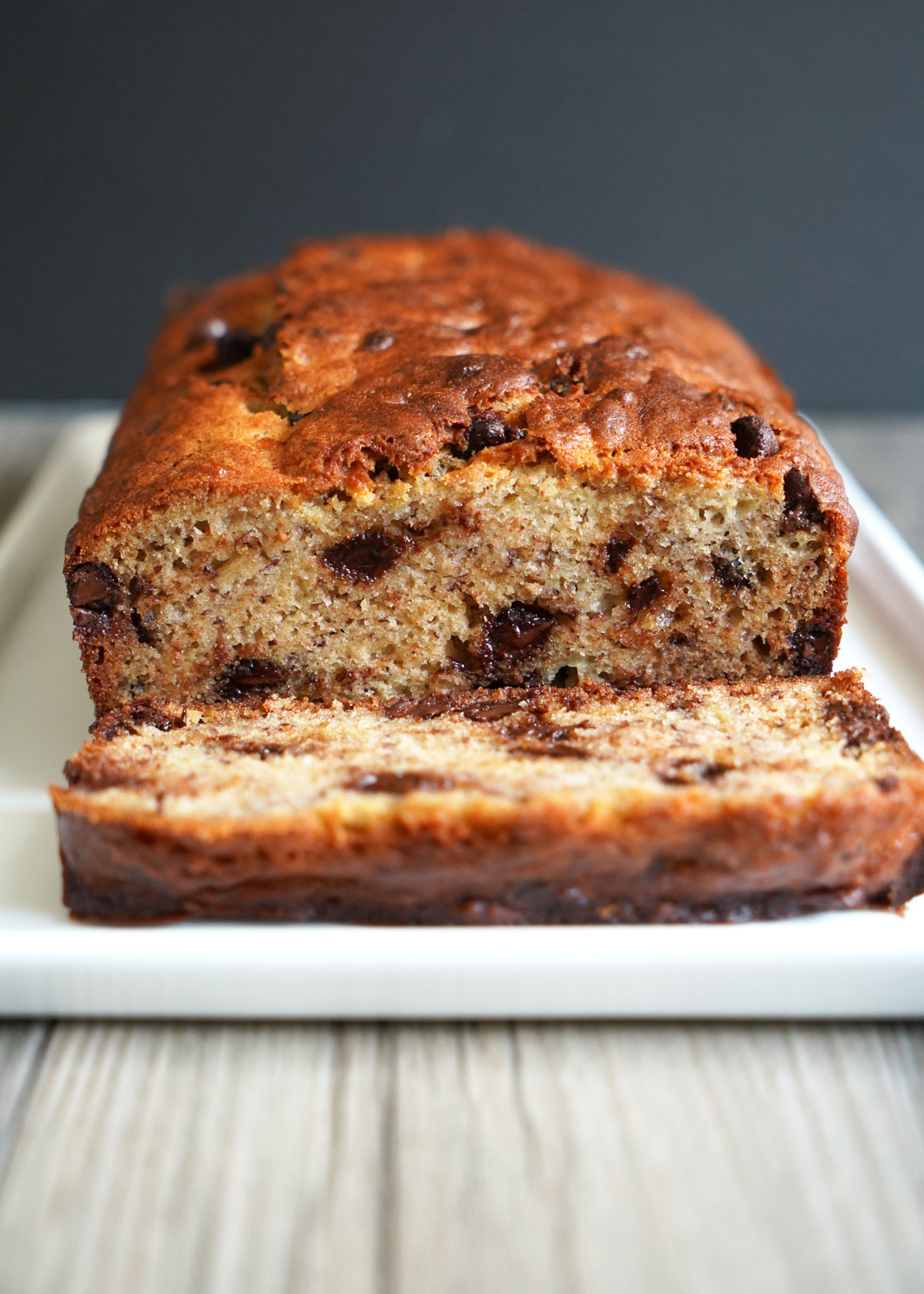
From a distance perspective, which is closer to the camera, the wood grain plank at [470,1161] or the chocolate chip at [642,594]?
the wood grain plank at [470,1161]

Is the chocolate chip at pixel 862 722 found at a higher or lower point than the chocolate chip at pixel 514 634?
higher

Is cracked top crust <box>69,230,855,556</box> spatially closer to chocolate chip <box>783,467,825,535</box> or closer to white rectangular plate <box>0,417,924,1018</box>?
chocolate chip <box>783,467,825,535</box>

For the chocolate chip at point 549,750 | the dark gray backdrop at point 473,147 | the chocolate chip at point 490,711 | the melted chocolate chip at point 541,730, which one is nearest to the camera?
the chocolate chip at point 549,750

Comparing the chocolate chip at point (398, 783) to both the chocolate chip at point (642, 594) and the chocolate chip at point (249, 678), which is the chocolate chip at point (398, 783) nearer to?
the chocolate chip at point (249, 678)

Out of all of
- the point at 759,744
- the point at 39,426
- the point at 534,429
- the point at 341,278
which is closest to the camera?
the point at 759,744

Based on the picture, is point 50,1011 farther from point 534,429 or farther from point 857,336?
point 857,336

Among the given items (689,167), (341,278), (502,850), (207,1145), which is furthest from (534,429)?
(689,167)

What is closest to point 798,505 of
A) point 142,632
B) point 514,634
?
point 514,634

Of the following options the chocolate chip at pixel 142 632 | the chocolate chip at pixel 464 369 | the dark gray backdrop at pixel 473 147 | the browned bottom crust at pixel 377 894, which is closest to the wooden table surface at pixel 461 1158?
the browned bottom crust at pixel 377 894
